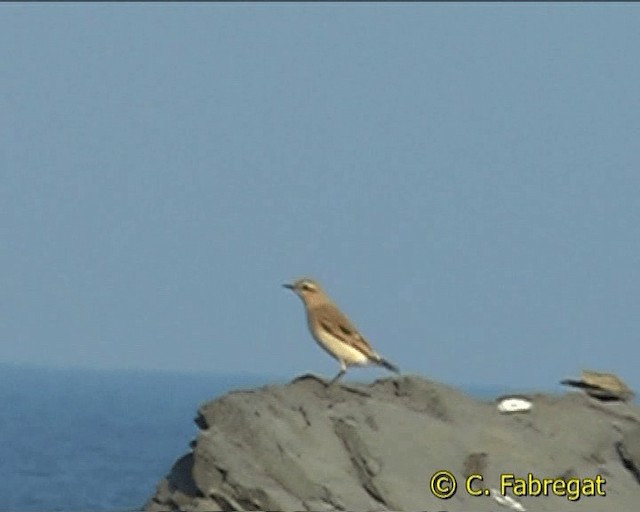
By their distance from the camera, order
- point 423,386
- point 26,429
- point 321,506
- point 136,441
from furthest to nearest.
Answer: point 26,429 → point 136,441 → point 423,386 → point 321,506

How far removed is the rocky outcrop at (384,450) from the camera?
46.2 ft

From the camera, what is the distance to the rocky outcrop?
14.1 metres

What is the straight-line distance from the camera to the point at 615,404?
57.2 ft

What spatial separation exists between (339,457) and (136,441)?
66.1 m

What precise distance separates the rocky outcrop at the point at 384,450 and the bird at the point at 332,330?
282 millimetres

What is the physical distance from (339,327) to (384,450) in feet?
3.93

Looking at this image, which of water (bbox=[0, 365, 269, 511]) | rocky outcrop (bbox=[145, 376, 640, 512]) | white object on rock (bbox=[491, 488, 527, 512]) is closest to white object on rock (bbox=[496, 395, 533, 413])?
rocky outcrop (bbox=[145, 376, 640, 512])

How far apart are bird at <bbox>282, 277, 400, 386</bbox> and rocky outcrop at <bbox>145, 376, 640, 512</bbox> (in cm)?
28

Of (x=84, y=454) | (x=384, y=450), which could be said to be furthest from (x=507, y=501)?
(x=84, y=454)

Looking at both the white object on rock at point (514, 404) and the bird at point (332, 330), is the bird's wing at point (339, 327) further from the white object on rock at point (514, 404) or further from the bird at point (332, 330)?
the white object on rock at point (514, 404)

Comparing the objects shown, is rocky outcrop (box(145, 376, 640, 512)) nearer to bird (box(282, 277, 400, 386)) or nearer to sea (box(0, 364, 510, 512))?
bird (box(282, 277, 400, 386))

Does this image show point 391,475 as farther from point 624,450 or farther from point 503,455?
point 624,450

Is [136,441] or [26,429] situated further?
[26,429]

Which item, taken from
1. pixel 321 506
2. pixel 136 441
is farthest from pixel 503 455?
pixel 136 441
